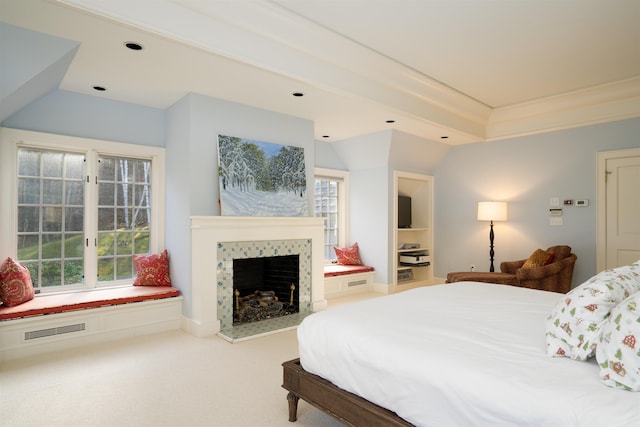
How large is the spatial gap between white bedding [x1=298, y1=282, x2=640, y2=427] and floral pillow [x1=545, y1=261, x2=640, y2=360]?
0.05 m

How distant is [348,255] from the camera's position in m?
5.98

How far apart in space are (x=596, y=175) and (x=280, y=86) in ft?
13.5

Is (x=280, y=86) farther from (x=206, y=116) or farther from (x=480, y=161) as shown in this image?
(x=480, y=161)

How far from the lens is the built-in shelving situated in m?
6.12

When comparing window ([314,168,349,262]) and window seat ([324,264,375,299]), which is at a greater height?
window ([314,168,349,262])

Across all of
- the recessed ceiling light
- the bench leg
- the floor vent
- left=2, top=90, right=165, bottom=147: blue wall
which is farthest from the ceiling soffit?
the floor vent

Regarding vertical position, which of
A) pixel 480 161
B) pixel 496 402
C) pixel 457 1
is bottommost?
pixel 496 402

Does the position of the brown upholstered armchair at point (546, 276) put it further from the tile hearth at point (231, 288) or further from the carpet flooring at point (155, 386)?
the carpet flooring at point (155, 386)

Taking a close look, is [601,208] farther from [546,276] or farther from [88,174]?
[88,174]

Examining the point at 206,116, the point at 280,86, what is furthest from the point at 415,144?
the point at 206,116

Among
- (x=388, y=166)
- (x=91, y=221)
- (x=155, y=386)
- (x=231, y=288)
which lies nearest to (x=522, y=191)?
(x=388, y=166)

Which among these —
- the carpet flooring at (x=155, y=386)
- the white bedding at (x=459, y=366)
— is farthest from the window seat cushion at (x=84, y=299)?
the white bedding at (x=459, y=366)

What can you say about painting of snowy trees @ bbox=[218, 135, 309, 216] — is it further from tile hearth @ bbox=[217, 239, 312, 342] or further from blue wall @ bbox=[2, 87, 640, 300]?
tile hearth @ bbox=[217, 239, 312, 342]

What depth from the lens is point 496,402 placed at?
1.28 m
